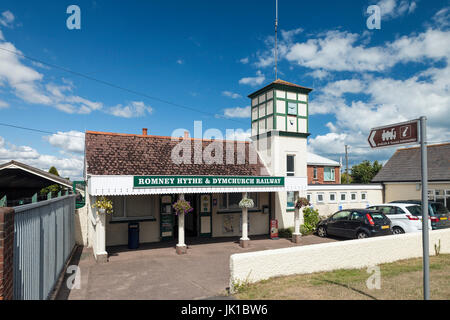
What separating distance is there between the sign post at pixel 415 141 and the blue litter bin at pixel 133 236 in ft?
36.2

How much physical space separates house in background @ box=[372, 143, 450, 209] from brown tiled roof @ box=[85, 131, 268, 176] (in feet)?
47.3

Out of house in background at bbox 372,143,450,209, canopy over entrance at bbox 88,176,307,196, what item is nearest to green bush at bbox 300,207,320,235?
canopy over entrance at bbox 88,176,307,196

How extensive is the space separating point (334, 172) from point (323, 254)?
2899 centimetres

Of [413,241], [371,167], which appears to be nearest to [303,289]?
[413,241]

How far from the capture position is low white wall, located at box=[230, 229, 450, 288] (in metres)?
7.75

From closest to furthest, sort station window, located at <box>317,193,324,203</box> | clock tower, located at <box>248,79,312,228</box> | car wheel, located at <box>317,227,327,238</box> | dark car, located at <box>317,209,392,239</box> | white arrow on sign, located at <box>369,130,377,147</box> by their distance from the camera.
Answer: white arrow on sign, located at <box>369,130,377,147</box>
dark car, located at <box>317,209,392,239</box>
car wheel, located at <box>317,227,327,238</box>
clock tower, located at <box>248,79,312,228</box>
station window, located at <box>317,193,324,203</box>

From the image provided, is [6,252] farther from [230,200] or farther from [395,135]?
[230,200]

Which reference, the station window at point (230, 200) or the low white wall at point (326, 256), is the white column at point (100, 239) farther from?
the station window at point (230, 200)

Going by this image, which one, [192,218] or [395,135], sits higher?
[395,135]

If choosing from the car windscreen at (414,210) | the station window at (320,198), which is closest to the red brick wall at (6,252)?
the car windscreen at (414,210)

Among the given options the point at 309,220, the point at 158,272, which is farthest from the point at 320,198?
the point at 158,272

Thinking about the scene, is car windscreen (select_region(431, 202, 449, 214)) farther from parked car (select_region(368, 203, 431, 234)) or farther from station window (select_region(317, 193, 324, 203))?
station window (select_region(317, 193, 324, 203))

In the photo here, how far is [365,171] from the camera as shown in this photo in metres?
46.9

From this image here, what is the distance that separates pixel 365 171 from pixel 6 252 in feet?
162
